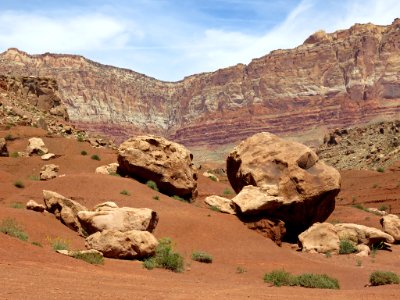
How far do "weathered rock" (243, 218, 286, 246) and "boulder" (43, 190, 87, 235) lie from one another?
783 centimetres

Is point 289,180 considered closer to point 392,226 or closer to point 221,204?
point 221,204

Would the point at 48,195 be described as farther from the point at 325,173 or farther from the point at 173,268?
the point at 325,173

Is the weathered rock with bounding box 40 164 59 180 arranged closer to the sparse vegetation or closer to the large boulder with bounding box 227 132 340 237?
the large boulder with bounding box 227 132 340 237

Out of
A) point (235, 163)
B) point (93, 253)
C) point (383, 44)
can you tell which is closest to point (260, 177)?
point (235, 163)

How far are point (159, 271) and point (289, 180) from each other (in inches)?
462

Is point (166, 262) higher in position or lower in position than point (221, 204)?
higher

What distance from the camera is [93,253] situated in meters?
15.0

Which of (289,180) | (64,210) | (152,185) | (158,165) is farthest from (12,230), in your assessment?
(289,180)

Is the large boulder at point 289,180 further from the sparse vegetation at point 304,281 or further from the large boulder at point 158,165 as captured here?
the sparse vegetation at point 304,281

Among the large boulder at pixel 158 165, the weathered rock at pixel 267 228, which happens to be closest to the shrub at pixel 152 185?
the large boulder at pixel 158 165

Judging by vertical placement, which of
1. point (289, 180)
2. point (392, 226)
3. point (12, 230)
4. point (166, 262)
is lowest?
point (392, 226)

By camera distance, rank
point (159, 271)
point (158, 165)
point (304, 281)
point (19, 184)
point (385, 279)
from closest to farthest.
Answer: point (304, 281) < point (385, 279) < point (159, 271) < point (19, 184) < point (158, 165)

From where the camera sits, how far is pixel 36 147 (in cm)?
4075

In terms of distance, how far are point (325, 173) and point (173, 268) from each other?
1280cm
